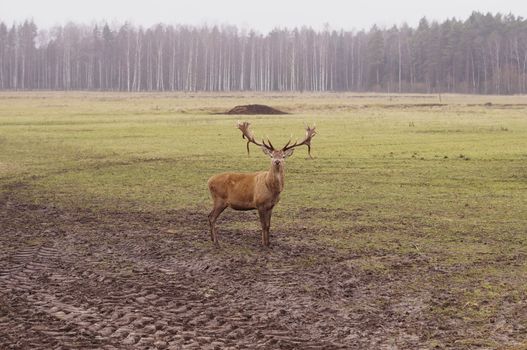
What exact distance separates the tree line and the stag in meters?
99.5

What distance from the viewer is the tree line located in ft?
375

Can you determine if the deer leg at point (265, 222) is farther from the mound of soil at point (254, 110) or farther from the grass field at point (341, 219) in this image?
the mound of soil at point (254, 110)

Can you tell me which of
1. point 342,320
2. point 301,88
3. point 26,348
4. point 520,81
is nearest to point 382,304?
point 342,320

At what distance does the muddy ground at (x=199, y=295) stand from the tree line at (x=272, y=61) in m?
100

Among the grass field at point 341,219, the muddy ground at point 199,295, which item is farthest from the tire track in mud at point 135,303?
the grass field at point 341,219

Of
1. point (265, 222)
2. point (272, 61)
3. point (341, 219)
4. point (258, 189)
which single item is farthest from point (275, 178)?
point (272, 61)

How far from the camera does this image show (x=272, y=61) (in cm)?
13012

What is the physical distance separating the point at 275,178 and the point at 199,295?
3311mm

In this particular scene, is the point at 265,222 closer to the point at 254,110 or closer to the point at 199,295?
the point at 199,295

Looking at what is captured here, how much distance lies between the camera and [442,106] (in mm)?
66812

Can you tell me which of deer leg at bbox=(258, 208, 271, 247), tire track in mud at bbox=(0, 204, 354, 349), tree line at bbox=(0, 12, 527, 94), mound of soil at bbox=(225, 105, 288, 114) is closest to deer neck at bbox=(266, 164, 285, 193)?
deer leg at bbox=(258, 208, 271, 247)

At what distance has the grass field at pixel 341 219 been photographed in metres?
10.3

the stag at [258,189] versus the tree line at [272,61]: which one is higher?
the tree line at [272,61]

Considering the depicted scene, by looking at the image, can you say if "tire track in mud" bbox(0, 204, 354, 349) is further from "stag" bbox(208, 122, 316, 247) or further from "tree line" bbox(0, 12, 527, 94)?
"tree line" bbox(0, 12, 527, 94)
